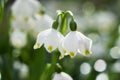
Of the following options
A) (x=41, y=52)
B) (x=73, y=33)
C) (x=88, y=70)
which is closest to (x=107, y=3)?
(x=88, y=70)

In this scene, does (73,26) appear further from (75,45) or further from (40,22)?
(40,22)

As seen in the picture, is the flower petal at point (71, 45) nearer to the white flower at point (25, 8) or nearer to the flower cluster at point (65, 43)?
the flower cluster at point (65, 43)

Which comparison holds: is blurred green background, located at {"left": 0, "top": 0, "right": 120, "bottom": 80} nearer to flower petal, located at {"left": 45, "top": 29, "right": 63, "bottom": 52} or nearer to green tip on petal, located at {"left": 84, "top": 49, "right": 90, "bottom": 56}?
flower petal, located at {"left": 45, "top": 29, "right": 63, "bottom": 52}

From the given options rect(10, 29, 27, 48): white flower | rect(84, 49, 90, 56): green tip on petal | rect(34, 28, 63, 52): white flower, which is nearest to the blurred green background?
rect(10, 29, 27, 48): white flower

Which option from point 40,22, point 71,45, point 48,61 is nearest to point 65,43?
point 71,45

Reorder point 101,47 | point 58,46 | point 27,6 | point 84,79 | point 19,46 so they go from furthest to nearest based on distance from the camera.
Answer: point 101,47 < point 19,46 < point 84,79 < point 27,6 < point 58,46

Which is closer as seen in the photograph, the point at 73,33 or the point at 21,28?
the point at 73,33

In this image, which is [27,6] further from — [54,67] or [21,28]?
[54,67]
